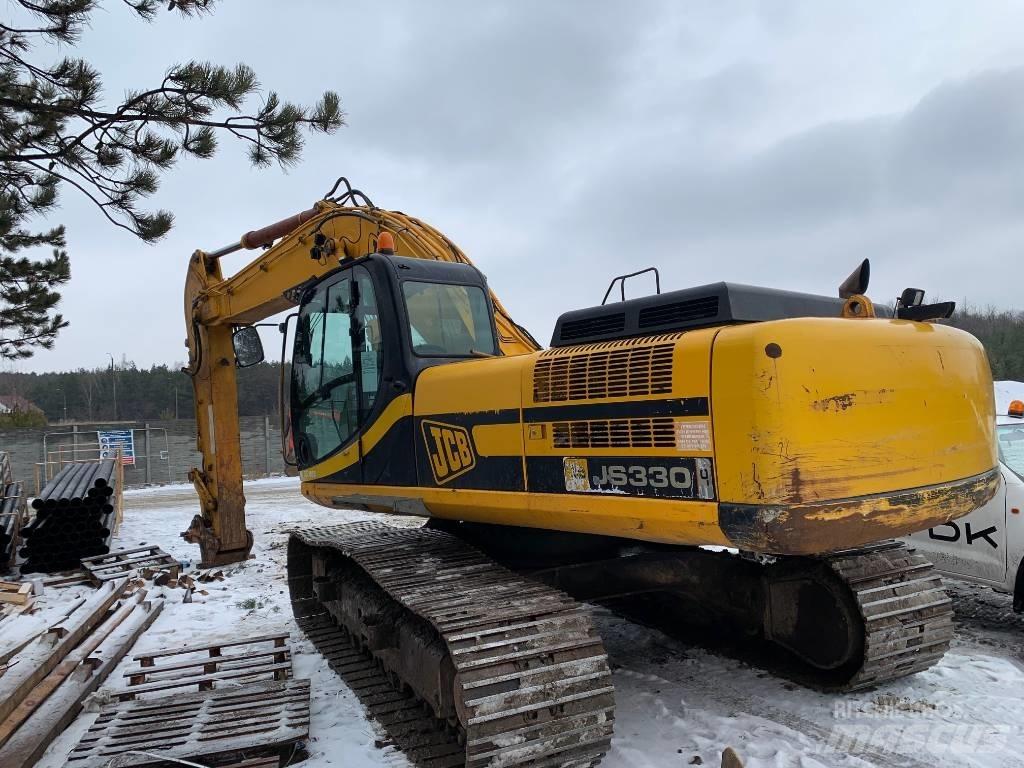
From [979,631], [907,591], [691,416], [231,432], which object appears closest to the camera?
[691,416]

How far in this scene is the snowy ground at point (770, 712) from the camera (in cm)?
362

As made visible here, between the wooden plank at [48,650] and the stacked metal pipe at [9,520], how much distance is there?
2.48 m

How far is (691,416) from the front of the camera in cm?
283

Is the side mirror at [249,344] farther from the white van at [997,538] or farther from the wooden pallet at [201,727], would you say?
the white van at [997,538]

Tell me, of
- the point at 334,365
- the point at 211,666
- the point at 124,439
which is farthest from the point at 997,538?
the point at 124,439

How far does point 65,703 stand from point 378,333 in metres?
3.03

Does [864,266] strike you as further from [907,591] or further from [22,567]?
[22,567]

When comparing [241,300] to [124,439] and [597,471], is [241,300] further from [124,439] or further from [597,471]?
[124,439]

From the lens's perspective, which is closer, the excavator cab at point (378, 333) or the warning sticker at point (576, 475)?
the warning sticker at point (576, 475)

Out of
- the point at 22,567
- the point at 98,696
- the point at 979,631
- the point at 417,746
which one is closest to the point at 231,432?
the point at 22,567

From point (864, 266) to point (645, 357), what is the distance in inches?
48.1

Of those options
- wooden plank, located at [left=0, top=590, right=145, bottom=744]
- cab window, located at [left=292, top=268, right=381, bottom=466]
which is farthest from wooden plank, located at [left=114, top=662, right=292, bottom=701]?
cab window, located at [left=292, top=268, right=381, bottom=466]

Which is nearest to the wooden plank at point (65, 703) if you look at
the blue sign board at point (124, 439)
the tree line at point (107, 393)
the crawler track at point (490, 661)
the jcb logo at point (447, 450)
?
the crawler track at point (490, 661)

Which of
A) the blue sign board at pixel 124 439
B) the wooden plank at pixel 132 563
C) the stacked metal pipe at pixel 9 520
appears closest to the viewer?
the wooden plank at pixel 132 563
